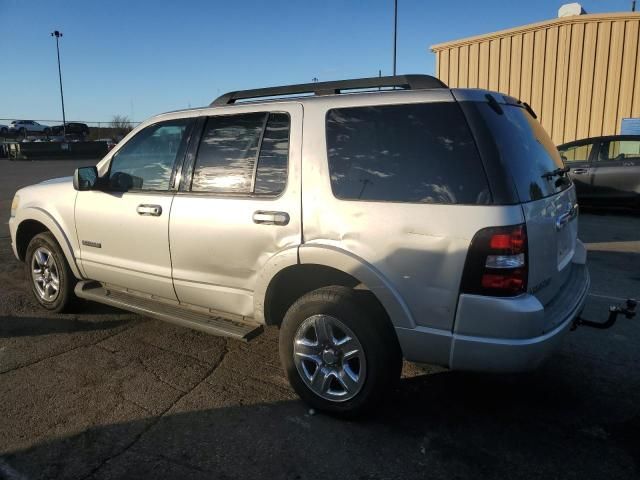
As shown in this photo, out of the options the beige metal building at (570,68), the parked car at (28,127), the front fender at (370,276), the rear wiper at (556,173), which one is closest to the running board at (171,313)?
the front fender at (370,276)

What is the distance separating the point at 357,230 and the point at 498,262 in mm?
762

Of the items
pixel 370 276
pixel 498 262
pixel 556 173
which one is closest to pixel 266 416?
pixel 370 276

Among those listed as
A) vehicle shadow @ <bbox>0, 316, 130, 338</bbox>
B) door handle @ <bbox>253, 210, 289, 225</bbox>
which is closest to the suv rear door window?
door handle @ <bbox>253, 210, 289, 225</bbox>

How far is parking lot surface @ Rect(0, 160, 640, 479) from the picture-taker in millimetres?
2641

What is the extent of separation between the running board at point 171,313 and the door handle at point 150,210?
0.70m

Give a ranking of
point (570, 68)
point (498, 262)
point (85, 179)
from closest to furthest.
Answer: point (498, 262) < point (85, 179) < point (570, 68)

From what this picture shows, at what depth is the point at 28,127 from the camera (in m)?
48.1

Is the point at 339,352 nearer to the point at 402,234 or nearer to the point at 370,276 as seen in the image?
the point at 370,276

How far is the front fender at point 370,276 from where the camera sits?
9.11 ft

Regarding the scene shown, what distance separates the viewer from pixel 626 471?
2.56 meters

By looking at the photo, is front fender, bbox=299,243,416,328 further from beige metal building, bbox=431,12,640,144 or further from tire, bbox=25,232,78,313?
beige metal building, bbox=431,12,640,144

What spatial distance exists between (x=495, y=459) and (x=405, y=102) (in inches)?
76.9

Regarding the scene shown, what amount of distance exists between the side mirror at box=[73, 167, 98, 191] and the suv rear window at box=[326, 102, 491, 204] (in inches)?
85.2

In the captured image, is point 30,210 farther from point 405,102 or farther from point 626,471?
point 626,471
